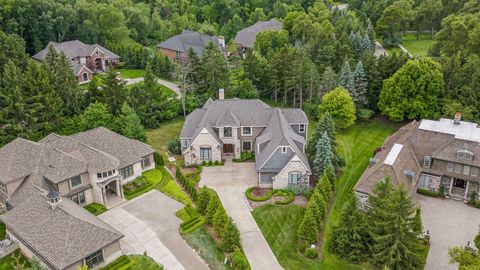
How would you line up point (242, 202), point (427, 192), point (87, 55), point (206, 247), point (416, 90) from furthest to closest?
point (87, 55) → point (416, 90) → point (427, 192) → point (242, 202) → point (206, 247)

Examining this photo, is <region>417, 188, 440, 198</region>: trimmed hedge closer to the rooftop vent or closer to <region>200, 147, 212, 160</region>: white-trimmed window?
the rooftop vent

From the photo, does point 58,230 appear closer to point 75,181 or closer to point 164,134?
point 75,181

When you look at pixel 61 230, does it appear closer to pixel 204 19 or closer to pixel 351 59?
pixel 351 59

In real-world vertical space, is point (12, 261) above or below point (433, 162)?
below

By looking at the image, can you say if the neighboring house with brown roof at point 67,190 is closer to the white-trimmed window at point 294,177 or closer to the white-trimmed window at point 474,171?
the white-trimmed window at point 294,177

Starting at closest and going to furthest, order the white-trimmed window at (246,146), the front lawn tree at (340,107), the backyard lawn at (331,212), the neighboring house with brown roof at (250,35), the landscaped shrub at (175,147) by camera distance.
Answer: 1. the backyard lawn at (331,212)
2. the white-trimmed window at (246,146)
3. the landscaped shrub at (175,147)
4. the front lawn tree at (340,107)
5. the neighboring house with brown roof at (250,35)

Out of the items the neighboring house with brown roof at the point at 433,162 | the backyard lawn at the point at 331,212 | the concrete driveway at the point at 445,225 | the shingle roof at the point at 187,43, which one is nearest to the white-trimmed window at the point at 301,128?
the backyard lawn at the point at 331,212

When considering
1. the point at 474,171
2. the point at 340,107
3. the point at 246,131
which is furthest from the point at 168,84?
the point at 474,171
